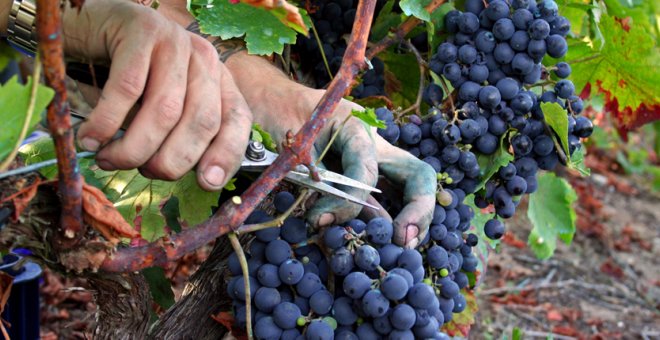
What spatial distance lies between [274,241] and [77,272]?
0.95 feet

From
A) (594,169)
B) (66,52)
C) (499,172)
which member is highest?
(66,52)

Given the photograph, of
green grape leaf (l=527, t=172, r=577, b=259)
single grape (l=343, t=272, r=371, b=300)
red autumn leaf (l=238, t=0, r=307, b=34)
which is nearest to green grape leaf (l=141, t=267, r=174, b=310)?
single grape (l=343, t=272, r=371, b=300)

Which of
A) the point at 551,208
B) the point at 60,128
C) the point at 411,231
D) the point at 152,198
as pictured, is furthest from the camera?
the point at 551,208

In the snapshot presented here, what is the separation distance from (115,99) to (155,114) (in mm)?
55

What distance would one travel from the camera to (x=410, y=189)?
1.26m

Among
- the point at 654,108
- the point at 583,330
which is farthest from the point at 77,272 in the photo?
Answer: the point at 583,330

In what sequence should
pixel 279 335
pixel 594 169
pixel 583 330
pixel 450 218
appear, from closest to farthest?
pixel 279 335, pixel 450 218, pixel 583 330, pixel 594 169

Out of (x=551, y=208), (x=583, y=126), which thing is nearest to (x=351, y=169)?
(x=583, y=126)

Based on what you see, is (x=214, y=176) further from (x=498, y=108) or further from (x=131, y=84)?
(x=498, y=108)

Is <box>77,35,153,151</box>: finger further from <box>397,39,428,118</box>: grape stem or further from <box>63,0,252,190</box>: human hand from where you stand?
<box>397,39,428,118</box>: grape stem

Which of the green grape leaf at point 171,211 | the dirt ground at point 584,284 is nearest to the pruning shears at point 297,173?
the green grape leaf at point 171,211

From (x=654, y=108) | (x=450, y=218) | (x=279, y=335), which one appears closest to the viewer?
(x=279, y=335)

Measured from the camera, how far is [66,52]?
44.3 inches

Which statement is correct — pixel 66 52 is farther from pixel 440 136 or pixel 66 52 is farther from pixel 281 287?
pixel 440 136
